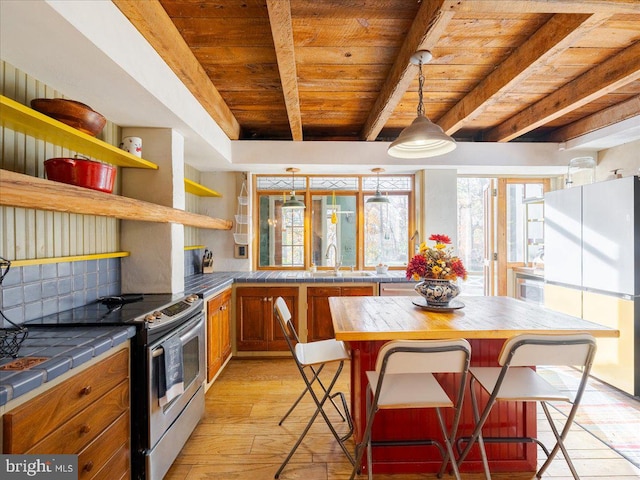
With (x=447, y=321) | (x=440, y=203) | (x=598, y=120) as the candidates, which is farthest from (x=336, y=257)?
(x=598, y=120)

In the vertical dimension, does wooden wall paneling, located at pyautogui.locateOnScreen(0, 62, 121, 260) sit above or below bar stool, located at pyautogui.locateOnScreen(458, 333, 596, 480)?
above

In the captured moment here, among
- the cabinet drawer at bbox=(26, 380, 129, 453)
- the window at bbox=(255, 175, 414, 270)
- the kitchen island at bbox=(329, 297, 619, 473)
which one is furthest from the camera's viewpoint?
the window at bbox=(255, 175, 414, 270)

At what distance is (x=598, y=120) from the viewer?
3.22 m

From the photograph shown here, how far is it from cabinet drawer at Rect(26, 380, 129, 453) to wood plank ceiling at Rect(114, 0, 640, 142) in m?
1.84

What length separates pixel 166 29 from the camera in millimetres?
1800

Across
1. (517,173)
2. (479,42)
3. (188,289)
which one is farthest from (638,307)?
(188,289)

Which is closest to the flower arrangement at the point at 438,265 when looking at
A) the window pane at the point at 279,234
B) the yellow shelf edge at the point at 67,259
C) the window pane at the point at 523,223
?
the yellow shelf edge at the point at 67,259

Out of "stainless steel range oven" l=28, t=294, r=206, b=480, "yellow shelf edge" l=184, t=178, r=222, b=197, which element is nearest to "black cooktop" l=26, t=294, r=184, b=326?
"stainless steel range oven" l=28, t=294, r=206, b=480

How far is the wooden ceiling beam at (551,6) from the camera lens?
1.44 metres

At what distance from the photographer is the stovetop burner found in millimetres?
1670

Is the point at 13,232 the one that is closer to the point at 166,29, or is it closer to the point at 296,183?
the point at 166,29

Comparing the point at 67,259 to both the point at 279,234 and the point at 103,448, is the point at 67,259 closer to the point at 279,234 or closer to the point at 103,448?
the point at 103,448

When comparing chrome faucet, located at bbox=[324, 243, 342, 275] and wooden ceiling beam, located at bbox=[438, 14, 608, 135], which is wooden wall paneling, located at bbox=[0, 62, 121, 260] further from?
wooden ceiling beam, located at bbox=[438, 14, 608, 135]
